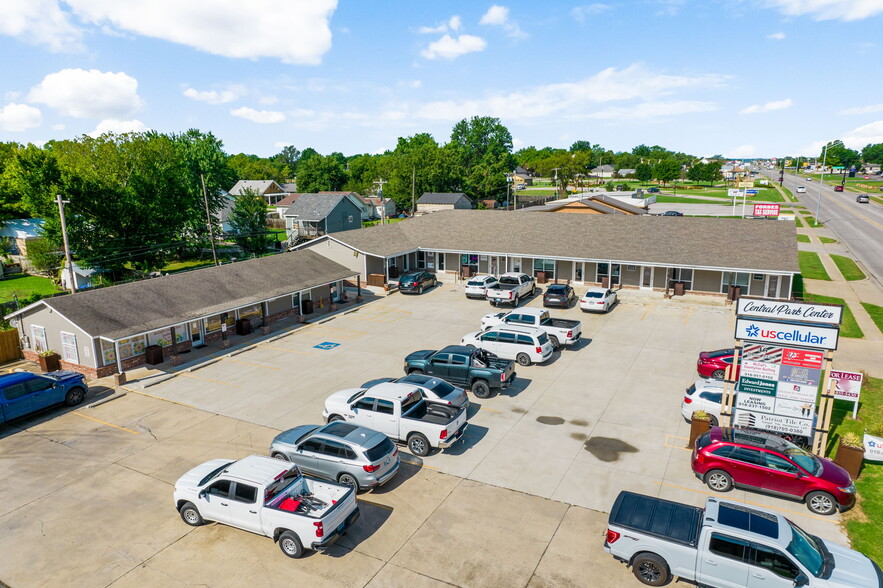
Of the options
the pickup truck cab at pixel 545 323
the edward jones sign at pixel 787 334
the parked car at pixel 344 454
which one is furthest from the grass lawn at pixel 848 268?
the parked car at pixel 344 454

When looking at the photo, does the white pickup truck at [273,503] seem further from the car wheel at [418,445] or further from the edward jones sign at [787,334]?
the edward jones sign at [787,334]

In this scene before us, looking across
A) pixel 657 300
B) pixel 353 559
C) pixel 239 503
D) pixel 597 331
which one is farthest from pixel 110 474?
pixel 657 300

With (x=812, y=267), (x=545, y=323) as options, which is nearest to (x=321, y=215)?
(x=545, y=323)

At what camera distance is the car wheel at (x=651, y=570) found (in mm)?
11562

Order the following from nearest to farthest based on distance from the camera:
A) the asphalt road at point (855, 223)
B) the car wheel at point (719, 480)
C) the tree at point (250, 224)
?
the car wheel at point (719, 480) → the asphalt road at point (855, 223) → the tree at point (250, 224)

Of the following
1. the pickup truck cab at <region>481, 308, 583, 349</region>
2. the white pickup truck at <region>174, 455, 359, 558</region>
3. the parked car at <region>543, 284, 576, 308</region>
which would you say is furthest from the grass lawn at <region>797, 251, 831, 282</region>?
the white pickup truck at <region>174, 455, 359, 558</region>

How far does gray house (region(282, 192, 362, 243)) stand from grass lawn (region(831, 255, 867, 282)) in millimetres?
57017

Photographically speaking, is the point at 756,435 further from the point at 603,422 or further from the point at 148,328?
the point at 148,328

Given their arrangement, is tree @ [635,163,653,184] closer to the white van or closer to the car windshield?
the white van

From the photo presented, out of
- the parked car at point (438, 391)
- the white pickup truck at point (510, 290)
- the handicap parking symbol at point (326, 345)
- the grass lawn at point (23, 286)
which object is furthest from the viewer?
the grass lawn at point (23, 286)

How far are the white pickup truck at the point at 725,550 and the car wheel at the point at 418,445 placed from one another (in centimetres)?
669

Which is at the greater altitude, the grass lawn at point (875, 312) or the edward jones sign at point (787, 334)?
the edward jones sign at point (787, 334)

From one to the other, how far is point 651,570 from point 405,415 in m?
8.69

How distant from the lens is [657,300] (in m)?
38.0
